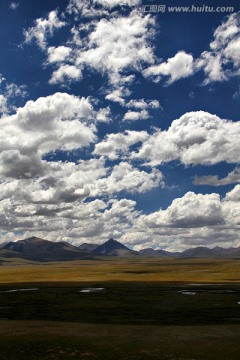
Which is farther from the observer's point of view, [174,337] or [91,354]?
[174,337]

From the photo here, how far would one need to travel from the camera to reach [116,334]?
3425 cm

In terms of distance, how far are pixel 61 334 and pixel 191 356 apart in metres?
13.0

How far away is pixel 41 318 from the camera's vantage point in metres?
46.4

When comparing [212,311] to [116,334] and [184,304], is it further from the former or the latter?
[116,334]

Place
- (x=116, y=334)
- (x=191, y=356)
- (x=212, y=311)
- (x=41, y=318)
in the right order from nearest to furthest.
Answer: (x=191, y=356) → (x=116, y=334) → (x=41, y=318) → (x=212, y=311)

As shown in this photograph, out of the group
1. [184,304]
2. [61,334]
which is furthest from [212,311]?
[61,334]

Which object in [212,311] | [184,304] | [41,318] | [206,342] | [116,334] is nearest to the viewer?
[206,342]

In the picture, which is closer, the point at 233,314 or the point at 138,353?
the point at 138,353

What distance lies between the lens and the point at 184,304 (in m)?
60.4

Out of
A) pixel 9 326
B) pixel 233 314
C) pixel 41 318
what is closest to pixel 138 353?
pixel 9 326

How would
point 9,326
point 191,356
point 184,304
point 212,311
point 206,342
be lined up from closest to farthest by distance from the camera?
point 191,356
point 206,342
point 9,326
point 212,311
point 184,304

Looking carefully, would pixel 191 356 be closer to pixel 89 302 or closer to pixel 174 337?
pixel 174 337

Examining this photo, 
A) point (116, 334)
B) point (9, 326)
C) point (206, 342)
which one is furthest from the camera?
point (9, 326)

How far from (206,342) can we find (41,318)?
23.3 metres
